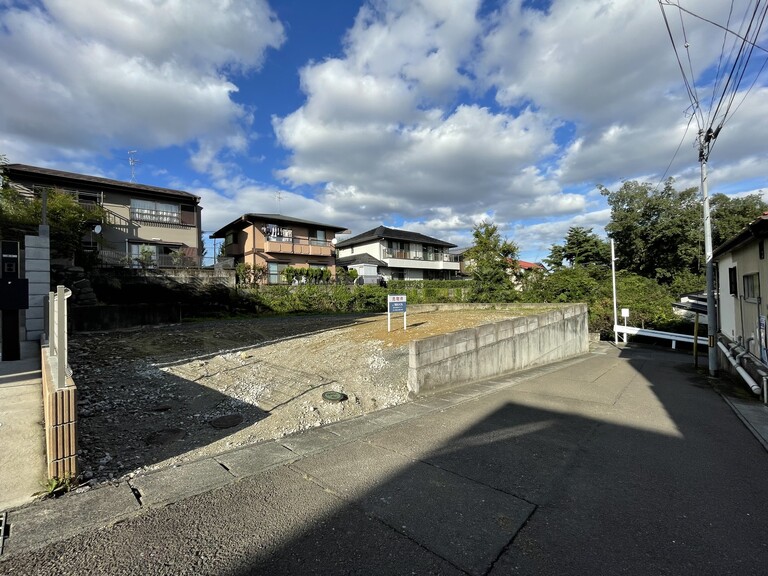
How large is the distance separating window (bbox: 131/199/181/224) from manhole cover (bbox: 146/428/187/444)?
2163cm

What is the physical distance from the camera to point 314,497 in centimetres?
284

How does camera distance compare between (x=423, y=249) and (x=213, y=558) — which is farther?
(x=423, y=249)

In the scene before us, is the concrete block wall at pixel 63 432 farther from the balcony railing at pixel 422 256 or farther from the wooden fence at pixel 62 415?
the balcony railing at pixel 422 256

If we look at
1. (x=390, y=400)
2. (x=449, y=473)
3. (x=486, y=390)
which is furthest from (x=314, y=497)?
(x=486, y=390)

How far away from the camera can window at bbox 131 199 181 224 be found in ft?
70.5

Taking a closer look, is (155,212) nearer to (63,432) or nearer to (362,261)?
(362,261)

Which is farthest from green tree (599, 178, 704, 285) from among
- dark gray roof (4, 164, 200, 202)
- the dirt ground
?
dark gray roof (4, 164, 200, 202)

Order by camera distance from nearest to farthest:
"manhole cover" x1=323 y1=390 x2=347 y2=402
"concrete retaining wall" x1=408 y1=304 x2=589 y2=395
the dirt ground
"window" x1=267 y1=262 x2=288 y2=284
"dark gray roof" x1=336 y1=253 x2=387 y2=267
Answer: the dirt ground
"manhole cover" x1=323 y1=390 x2=347 y2=402
"concrete retaining wall" x1=408 y1=304 x2=589 y2=395
"window" x1=267 y1=262 x2=288 y2=284
"dark gray roof" x1=336 y1=253 x2=387 y2=267

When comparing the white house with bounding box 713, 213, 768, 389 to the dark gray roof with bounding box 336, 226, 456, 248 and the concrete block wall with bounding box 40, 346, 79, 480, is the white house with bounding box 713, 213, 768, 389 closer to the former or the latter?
the concrete block wall with bounding box 40, 346, 79, 480

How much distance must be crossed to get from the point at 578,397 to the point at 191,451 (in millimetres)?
5900

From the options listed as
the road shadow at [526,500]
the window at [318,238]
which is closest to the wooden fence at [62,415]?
the road shadow at [526,500]

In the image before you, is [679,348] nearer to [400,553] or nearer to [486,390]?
[486,390]

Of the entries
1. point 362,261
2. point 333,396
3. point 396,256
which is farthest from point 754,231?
point 396,256

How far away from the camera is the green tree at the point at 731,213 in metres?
25.5
